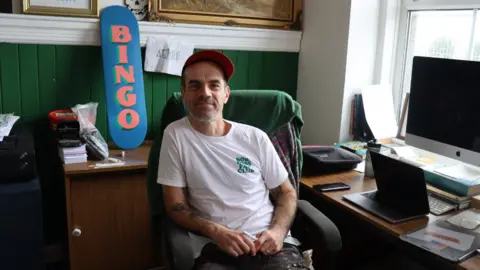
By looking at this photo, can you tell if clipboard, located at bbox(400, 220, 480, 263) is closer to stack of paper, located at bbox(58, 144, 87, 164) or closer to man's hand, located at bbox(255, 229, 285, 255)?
man's hand, located at bbox(255, 229, 285, 255)

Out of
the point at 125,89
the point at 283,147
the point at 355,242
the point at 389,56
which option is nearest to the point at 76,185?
the point at 125,89

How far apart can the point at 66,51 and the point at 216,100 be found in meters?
1.08

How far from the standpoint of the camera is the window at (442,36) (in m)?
2.39

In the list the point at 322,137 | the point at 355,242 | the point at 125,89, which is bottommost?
the point at 355,242

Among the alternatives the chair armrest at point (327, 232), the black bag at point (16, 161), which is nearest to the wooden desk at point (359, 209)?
the chair armrest at point (327, 232)

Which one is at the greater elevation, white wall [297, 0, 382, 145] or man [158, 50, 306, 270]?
white wall [297, 0, 382, 145]

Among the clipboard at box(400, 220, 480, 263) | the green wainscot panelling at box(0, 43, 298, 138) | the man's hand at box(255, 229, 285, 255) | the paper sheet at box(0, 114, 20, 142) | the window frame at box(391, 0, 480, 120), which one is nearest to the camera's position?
the clipboard at box(400, 220, 480, 263)

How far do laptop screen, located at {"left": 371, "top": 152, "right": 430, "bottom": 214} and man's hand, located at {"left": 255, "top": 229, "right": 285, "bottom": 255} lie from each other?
468 mm

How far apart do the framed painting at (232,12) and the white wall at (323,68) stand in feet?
0.41

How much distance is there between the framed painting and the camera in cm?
264

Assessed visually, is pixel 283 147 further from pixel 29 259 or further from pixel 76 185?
pixel 29 259

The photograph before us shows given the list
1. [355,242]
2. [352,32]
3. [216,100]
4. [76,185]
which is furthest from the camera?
[352,32]

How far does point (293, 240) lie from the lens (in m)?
1.84

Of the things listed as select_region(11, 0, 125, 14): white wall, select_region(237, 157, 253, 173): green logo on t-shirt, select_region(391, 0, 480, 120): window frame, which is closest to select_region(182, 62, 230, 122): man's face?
select_region(237, 157, 253, 173): green logo on t-shirt
